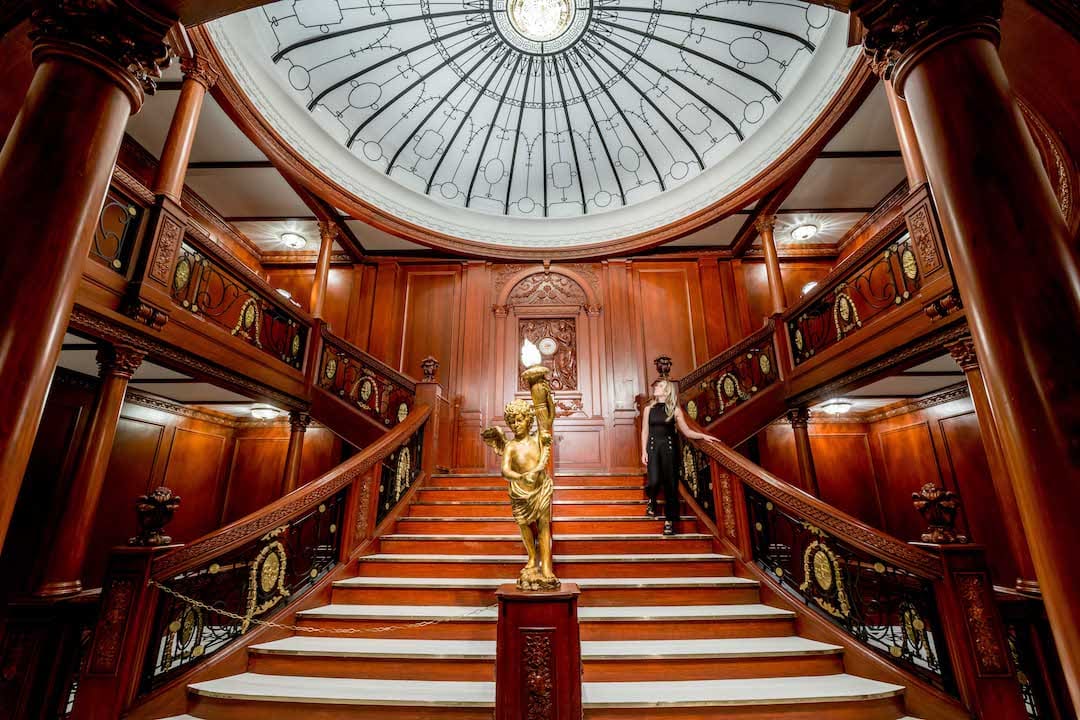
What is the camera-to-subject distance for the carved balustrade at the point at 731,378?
6.52 m

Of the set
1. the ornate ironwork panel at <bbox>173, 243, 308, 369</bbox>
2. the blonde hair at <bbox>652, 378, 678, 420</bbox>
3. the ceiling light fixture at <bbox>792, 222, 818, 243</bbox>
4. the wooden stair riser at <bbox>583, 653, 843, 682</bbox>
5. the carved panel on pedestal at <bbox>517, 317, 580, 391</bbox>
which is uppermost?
the ceiling light fixture at <bbox>792, 222, 818, 243</bbox>

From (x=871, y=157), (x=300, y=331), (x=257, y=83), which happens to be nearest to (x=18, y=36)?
(x=257, y=83)

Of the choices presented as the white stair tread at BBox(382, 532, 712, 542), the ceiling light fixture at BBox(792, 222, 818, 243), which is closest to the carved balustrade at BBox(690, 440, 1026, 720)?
the white stair tread at BBox(382, 532, 712, 542)

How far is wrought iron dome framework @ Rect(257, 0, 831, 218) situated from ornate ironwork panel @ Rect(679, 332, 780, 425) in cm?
317

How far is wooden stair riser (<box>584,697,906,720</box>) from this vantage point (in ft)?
7.70

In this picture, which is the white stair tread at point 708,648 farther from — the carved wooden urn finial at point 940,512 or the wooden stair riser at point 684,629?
the carved wooden urn finial at point 940,512

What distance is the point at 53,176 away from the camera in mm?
1612

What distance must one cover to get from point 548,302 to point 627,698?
696 centimetres

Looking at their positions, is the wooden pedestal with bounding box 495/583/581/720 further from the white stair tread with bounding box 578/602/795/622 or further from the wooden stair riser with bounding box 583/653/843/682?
the white stair tread with bounding box 578/602/795/622

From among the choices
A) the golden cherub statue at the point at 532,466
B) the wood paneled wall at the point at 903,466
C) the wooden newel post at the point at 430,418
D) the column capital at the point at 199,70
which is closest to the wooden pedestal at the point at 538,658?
the golden cherub statue at the point at 532,466

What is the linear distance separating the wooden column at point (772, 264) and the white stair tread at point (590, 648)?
467 centimetres

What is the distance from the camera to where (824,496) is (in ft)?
24.7

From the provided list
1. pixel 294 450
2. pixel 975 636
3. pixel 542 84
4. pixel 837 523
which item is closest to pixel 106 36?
pixel 837 523

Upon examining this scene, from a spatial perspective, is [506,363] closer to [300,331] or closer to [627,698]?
[300,331]
